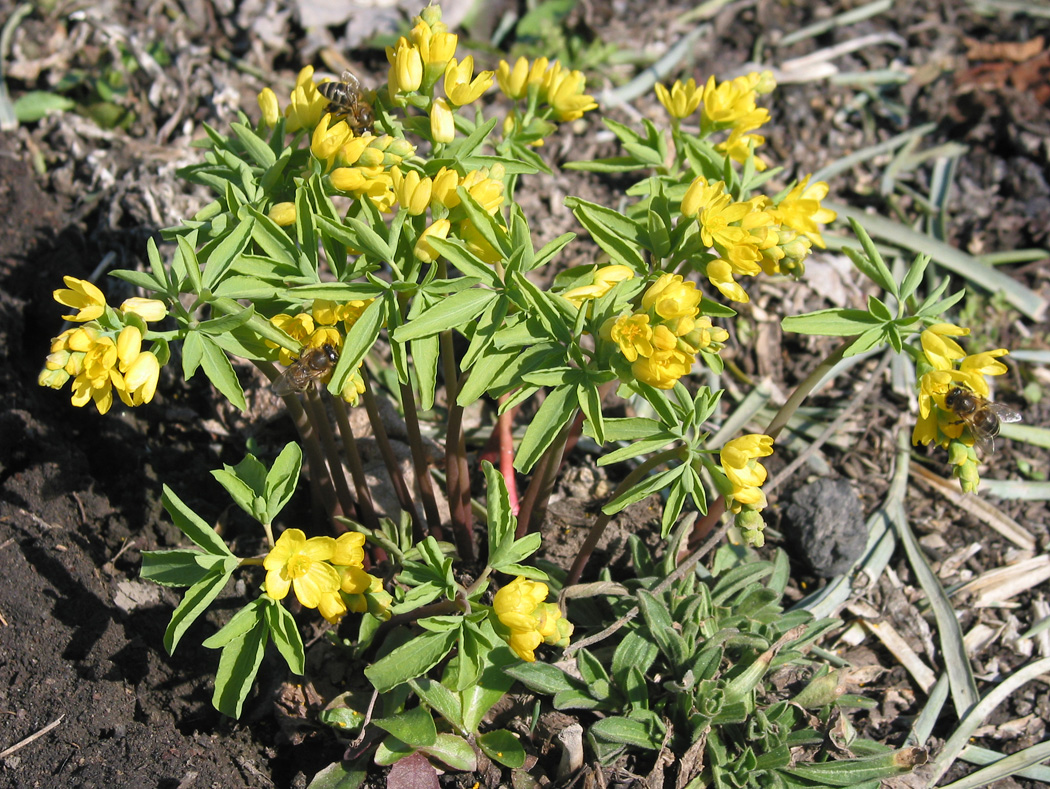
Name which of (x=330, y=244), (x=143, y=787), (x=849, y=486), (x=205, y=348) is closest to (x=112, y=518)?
(x=143, y=787)

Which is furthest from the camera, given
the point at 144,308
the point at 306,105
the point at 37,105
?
the point at 37,105

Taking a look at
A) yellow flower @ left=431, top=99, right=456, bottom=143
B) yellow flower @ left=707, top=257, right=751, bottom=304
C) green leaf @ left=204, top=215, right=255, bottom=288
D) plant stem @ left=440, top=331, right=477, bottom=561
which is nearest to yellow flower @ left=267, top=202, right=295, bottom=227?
green leaf @ left=204, top=215, right=255, bottom=288

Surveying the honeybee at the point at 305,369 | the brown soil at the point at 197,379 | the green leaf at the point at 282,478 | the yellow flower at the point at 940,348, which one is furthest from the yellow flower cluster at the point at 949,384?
the green leaf at the point at 282,478

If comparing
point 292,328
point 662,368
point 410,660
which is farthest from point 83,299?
point 662,368

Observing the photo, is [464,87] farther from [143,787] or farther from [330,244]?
[143,787]

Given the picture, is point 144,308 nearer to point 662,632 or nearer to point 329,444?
point 329,444

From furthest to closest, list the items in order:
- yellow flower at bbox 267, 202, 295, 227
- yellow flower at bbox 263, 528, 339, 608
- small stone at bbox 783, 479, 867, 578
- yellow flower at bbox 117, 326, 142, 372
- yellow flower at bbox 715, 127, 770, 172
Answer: small stone at bbox 783, 479, 867, 578, yellow flower at bbox 715, 127, 770, 172, yellow flower at bbox 267, 202, 295, 227, yellow flower at bbox 263, 528, 339, 608, yellow flower at bbox 117, 326, 142, 372

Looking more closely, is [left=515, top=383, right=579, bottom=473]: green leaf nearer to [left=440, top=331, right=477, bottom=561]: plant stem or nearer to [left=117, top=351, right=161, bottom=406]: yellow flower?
[left=440, top=331, right=477, bottom=561]: plant stem
